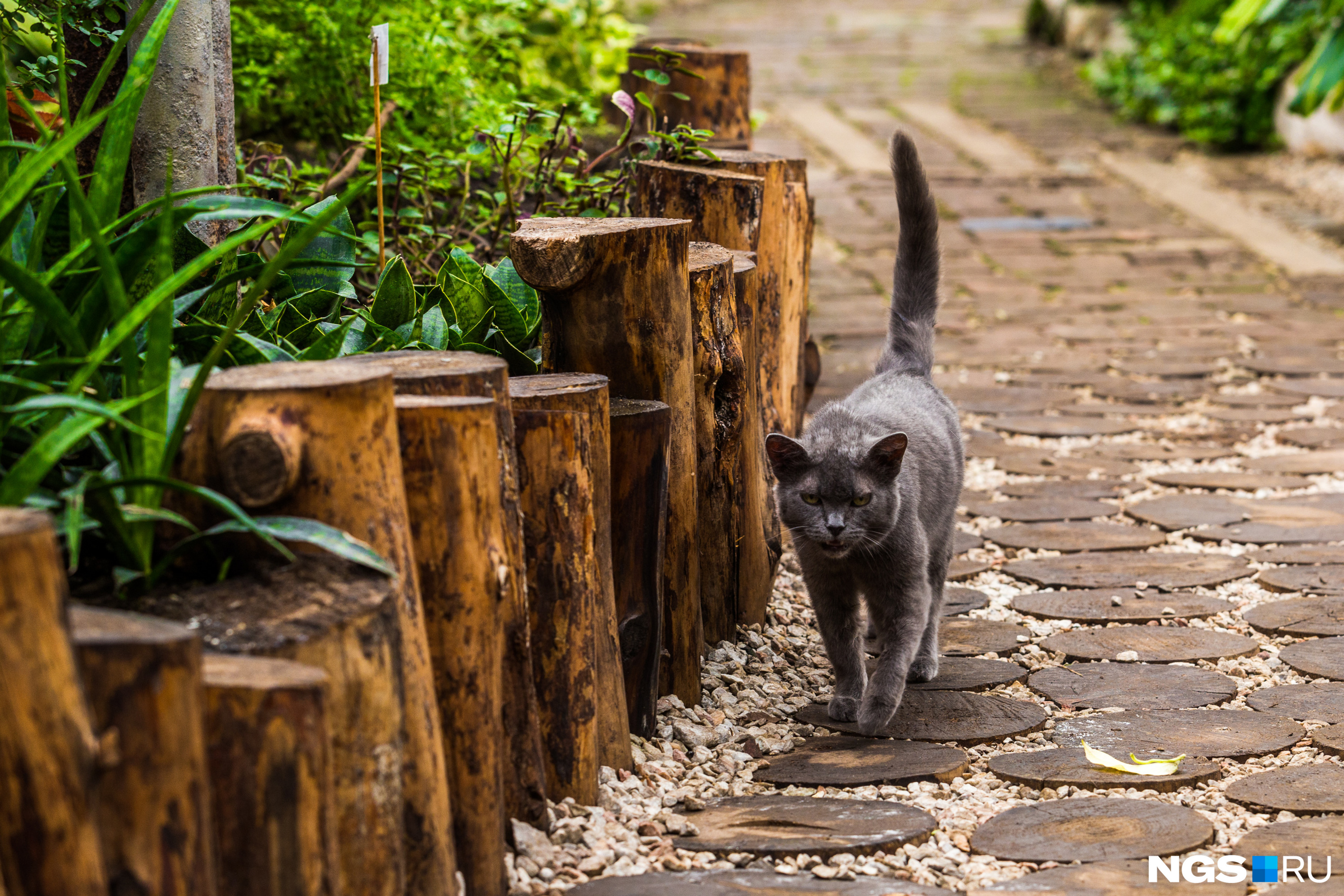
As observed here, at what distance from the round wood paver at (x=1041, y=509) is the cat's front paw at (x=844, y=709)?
4.47 ft

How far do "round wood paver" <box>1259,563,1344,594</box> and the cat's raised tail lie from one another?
107 cm

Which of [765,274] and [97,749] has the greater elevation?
[765,274]

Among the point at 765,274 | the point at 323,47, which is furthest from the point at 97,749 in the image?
the point at 323,47

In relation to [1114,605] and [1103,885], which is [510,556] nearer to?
[1103,885]

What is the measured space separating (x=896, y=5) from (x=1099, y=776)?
15.4 meters

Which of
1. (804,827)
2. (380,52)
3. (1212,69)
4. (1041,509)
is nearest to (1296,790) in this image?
(804,827)

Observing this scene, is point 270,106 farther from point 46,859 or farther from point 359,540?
point 46,859

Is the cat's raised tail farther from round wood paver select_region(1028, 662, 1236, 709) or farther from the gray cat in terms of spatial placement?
round wood paver select_region(1028, 662, 1236, 709)

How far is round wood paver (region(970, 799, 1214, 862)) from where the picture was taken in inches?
80.1

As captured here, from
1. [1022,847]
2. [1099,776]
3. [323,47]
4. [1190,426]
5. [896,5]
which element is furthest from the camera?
[896,5]

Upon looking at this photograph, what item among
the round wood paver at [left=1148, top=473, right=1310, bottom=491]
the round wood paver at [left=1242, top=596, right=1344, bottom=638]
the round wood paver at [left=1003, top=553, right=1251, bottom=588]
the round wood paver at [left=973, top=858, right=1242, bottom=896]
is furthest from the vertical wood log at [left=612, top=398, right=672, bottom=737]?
the round wood paver at [left=1148, top=473, right=1310, bottom=491]

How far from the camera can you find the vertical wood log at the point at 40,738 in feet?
3.80

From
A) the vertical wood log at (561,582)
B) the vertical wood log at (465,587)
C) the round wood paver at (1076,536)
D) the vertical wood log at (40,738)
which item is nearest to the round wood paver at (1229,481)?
the round wood paver at (1076,536)

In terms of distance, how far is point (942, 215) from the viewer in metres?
7.55
